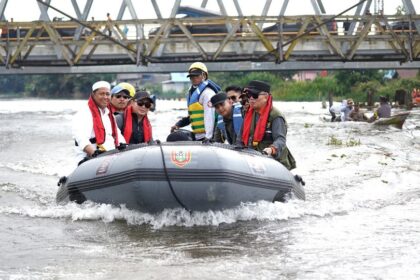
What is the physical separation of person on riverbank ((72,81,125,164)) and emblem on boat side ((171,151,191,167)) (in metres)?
1.35

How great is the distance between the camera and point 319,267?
23.4 ft

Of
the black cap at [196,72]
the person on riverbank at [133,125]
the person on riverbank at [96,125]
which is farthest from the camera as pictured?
the black cap at [196,72]

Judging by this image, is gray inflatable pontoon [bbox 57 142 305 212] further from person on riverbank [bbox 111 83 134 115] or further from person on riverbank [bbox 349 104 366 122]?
person on riverbank [bbox 349 104 366 122]

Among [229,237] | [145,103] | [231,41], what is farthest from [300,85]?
[229,237]

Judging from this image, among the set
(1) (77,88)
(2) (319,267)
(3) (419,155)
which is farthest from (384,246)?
(1) (77,88)

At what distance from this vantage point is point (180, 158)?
8820mm

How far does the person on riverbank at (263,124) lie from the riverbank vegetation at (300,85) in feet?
123

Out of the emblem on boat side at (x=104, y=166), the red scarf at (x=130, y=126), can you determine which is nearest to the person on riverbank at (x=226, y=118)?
the red scarf at (x=130, y=126)

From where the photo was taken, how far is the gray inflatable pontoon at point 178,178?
8781 mm

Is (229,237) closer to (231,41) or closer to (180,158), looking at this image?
(180,158)

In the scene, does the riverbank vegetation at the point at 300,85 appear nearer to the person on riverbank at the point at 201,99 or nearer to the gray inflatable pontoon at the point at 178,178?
the person on riverbank at the point at 201,99

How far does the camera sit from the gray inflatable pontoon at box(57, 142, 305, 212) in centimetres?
878

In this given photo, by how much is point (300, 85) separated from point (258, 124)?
6216 centimetres

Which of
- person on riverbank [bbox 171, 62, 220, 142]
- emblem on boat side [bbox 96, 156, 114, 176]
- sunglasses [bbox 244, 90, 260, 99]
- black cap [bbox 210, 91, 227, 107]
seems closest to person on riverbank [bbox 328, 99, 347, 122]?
person on riverbank [bbox 171, 62, 220, 142]
